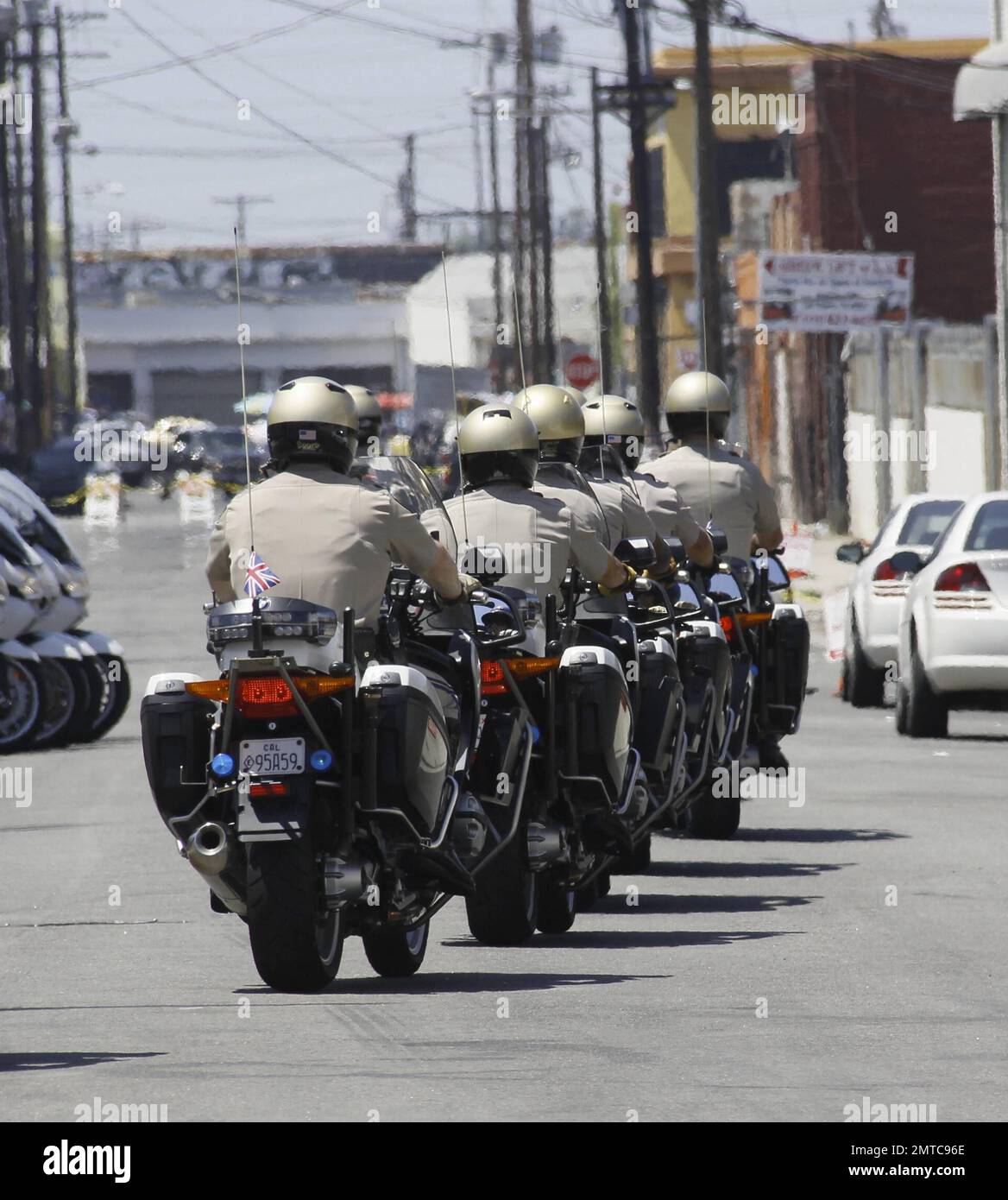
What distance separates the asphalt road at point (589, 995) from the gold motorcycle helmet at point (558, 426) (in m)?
1.82

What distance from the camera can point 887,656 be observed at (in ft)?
72.9

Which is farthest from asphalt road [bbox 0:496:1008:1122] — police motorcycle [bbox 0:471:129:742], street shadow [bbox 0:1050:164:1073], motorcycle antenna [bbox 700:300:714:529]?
police motorcycle [bbox 0:471:129:742]

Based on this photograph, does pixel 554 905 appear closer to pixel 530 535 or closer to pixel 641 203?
pixel 530 535

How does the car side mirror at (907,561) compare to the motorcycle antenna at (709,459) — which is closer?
the motorcycle antenna at (709,459)

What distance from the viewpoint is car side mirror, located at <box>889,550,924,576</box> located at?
19.8 m

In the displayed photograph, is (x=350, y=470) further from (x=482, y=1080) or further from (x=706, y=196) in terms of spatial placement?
(x=706, y=196)

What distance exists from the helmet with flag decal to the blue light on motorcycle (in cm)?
122

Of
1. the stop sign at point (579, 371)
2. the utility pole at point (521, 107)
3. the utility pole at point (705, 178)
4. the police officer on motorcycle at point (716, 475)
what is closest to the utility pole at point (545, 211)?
the utility pole at point (521, 107)

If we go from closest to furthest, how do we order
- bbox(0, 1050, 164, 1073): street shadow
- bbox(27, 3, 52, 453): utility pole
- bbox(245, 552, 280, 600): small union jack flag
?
bbox(0, 1050, 164, 1073): street shadow
bbox(245, 552, 280, 600): small union jack flag
bbox(27, 3, 52, 453): utility pole

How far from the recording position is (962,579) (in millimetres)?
19312

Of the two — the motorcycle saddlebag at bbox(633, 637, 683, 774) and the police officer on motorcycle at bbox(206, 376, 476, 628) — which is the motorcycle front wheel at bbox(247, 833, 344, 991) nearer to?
the police officer on motorcycle at bbox(206, 376, 476, 628)

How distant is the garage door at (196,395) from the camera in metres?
125

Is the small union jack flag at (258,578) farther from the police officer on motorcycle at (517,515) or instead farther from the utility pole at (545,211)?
the utility pole at (545,211)

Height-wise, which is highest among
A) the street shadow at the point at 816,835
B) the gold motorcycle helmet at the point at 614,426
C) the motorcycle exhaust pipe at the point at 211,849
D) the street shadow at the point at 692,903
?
the gold motorcycle helmet at the point at 614,426
